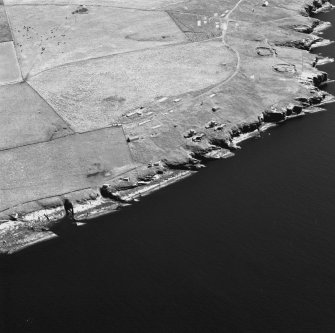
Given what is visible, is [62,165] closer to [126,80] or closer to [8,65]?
[126,80]

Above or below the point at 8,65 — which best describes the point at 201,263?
below

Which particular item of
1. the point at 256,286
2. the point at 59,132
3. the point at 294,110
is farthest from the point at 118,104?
the point at 256,286

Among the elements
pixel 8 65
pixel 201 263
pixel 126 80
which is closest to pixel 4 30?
pixel 8 65

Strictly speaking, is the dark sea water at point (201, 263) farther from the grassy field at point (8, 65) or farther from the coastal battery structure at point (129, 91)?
the grassy field at point (8, 65)

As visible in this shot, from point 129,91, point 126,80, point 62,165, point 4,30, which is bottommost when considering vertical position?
point 62,165

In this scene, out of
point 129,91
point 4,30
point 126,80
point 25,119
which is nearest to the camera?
point 25,119

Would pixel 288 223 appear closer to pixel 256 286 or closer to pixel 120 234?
pixel 256 286
